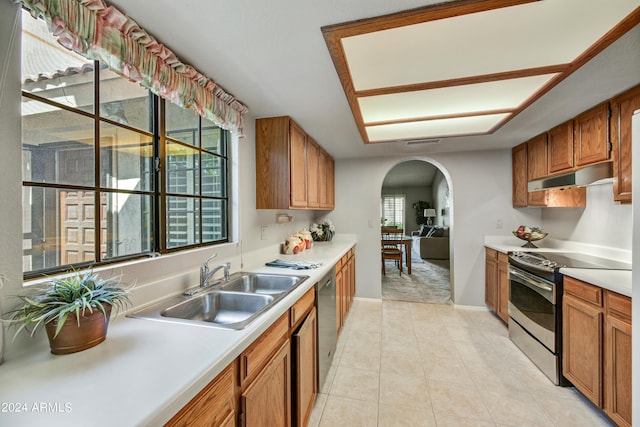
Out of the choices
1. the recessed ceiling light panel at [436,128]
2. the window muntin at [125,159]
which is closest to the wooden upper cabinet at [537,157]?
the recessed ceiling light panel at [436,128]

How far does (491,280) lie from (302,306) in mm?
2748

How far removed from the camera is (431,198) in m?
10.1

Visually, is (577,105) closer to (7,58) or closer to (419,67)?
(419,67)

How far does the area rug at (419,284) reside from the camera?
3828 millimetres

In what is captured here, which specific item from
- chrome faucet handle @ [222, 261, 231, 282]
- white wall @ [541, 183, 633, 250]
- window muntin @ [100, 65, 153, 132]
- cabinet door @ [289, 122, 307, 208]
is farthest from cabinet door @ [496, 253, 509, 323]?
window muntin @ [100, 65, 153, 132]

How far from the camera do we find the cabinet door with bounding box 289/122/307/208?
2.18 metres

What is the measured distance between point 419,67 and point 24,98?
1767 mm

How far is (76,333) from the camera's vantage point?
0.79m

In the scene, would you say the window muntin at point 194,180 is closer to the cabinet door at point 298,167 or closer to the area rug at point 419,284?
the cabinet door at point 298,167

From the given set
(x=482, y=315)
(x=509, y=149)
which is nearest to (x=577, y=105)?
(x=509, y=149)

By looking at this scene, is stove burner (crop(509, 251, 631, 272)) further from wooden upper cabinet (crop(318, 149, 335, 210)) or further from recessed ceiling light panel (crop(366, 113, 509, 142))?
wooden upper cabinet (crop(318, 149, 335, 210))

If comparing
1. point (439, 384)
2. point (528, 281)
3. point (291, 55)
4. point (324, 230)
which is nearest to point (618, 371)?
point (528, 281)

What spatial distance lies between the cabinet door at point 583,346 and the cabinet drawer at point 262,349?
194 cm

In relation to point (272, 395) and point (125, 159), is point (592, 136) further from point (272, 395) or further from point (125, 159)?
point (125, 159)
